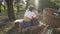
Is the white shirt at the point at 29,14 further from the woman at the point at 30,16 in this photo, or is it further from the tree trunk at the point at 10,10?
the tree trunk at the point at 10,10

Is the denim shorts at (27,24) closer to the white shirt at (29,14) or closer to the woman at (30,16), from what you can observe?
the woman at (30,16)

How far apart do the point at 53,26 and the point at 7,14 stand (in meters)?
0.68

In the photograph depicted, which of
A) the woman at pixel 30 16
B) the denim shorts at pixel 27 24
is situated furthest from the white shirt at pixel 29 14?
the denim shorts at pixel 27 24

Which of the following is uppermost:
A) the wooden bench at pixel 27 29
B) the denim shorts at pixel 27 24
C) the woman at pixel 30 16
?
the woman at pixel 30 16

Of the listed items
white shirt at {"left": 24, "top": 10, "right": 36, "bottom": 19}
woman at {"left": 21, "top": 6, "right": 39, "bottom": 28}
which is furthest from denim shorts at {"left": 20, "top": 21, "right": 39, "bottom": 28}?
white shirt at {"left": 24, "top": 10, "right": 36, "bottom": 19}

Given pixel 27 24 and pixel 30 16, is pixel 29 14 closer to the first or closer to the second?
pixel 30 16

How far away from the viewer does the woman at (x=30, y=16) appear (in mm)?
2203

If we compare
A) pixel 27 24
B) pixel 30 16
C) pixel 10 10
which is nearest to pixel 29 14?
pixel 30 16

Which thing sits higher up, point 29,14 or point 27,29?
point 29,14

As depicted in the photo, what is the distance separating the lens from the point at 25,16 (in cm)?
221

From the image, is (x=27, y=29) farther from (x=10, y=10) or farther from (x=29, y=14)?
(x=10, y=10)

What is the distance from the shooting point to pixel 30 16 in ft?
7.25

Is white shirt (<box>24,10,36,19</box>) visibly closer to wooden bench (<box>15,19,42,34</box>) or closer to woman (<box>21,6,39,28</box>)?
woman (<box>21,6,39,28</box>)

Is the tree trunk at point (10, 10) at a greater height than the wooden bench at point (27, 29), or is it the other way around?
the tree trunk at point (10, 10)
